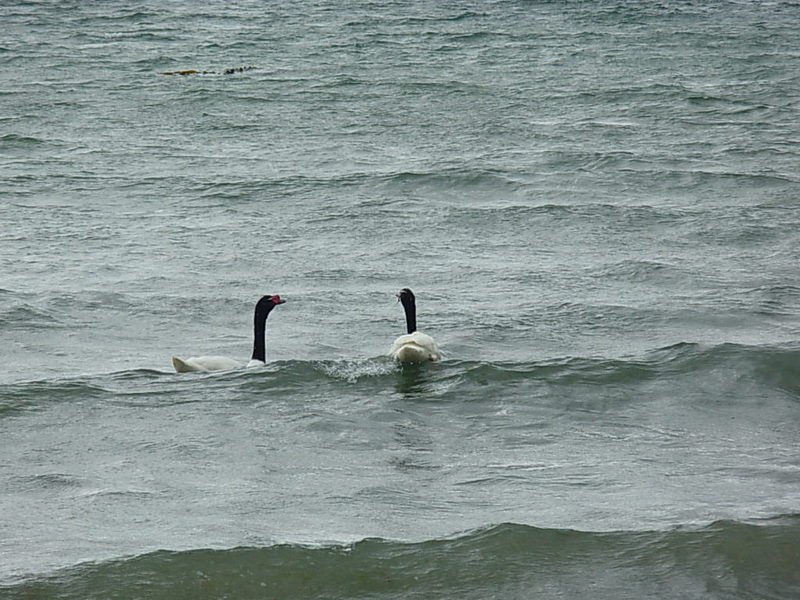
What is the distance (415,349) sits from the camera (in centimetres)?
1039

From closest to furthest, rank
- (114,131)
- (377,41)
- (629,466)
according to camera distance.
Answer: (629,466), (114,131), (377,41)

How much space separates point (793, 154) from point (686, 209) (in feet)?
13.8

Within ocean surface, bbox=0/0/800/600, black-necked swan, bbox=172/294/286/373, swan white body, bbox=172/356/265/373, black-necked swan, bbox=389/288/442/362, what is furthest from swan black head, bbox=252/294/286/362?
black-necked swan, bbox=389/288/442/362

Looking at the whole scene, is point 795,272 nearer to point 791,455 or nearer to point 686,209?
point 686,209

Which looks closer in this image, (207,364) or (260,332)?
(207,364)

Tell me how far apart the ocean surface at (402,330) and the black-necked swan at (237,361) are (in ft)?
0.68

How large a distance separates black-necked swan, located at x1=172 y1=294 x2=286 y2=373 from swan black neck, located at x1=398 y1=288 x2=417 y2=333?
1.10 meters

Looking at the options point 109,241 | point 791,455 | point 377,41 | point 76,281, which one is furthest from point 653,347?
point 377,41

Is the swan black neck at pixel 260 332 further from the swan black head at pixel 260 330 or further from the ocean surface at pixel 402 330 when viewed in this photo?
the ocean surface at pixel 402 330

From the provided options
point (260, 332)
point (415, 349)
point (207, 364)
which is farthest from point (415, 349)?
point (207, 364)

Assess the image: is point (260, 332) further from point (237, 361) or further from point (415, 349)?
point (415, 349)

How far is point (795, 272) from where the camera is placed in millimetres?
13648

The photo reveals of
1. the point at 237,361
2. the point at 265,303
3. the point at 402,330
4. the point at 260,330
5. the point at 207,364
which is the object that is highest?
the point at 265,303

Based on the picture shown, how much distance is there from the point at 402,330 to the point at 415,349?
1841 mm
